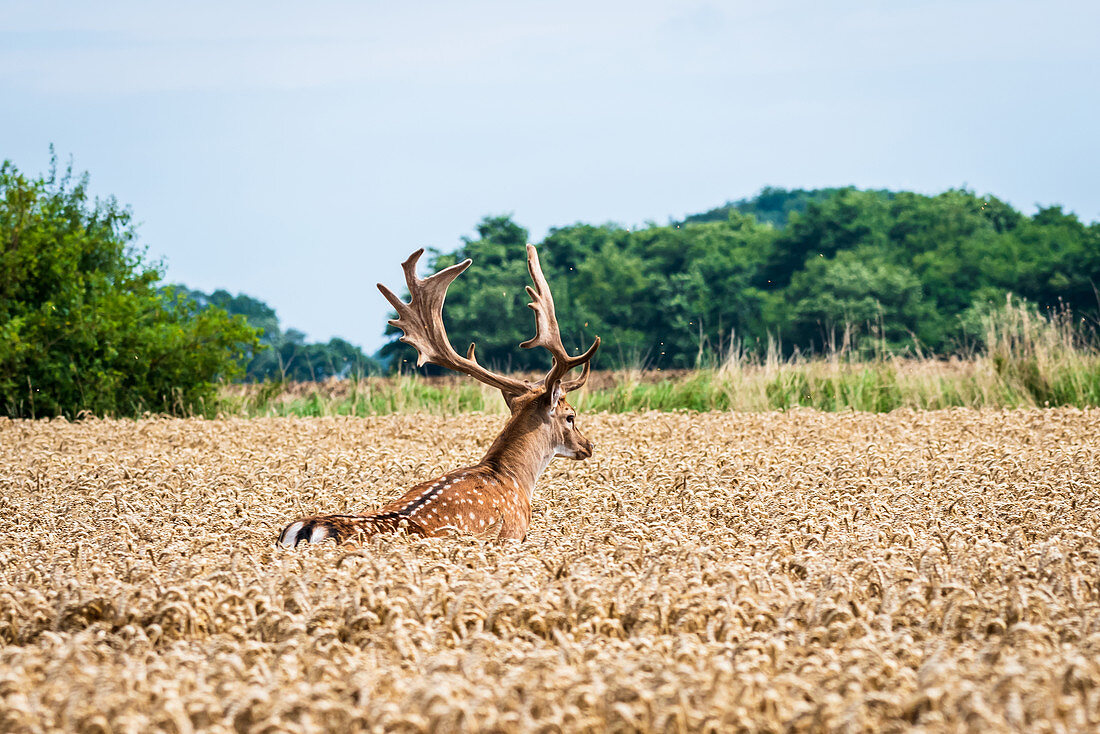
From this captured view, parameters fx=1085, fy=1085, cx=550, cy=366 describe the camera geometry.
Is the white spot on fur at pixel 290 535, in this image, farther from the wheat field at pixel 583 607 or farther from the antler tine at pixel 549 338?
the antler tine at pixel 549 338

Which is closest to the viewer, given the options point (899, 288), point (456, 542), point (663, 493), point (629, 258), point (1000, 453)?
point (456, 542)

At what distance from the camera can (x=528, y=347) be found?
5824 mm

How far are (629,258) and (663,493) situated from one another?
1759 inches

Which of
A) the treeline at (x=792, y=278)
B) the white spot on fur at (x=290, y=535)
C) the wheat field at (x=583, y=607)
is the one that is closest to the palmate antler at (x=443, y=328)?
the wheat field at (x=583, y=607)

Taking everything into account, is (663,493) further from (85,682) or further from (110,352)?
(110,352)

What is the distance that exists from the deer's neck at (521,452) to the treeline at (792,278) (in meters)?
30.3

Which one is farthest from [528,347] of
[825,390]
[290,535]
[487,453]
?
[825,390]

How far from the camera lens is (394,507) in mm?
5152

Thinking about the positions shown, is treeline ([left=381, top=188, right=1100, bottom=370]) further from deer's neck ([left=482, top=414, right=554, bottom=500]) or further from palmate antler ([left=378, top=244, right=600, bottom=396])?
deer's neck ([left=482, top=414, right=554, bottom=500])

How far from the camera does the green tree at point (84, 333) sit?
14383 millimetres

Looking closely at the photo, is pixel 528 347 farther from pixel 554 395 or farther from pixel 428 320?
pixel 428 320

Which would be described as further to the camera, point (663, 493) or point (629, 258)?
point (629, 258)

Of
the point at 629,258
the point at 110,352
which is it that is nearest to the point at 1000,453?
the point at 110,352

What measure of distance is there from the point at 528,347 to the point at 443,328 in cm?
98
